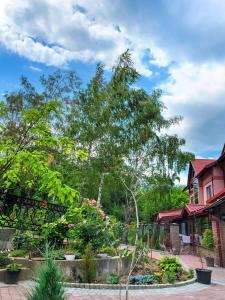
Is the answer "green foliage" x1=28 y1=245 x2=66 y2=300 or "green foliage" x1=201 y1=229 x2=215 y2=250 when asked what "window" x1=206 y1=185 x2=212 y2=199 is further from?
"green foliage" x1=28 y1=245 x2=66 y2=300

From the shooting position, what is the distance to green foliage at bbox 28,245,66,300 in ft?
9.93

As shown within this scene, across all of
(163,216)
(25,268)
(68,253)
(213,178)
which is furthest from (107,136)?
(163,216)

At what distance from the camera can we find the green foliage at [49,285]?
9.93 ft

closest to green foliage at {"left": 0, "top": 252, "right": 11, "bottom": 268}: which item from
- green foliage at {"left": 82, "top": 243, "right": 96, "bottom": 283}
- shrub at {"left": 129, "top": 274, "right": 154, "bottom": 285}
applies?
green foliage at {"left": 82, "top": 243, "right": 96, "bottom": 283}

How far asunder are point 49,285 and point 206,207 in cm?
1399

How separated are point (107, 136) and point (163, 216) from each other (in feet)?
42.6

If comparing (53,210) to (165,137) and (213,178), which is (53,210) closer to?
(165,137)

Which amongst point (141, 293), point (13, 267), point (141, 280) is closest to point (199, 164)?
point (141, 280)

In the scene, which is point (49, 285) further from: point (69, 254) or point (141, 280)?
point (69, 254)

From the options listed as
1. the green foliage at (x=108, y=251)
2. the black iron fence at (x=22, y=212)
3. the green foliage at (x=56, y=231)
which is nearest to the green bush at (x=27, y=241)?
the green foliage at (x=56, y=231)

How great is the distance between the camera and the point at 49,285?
3.09 meters

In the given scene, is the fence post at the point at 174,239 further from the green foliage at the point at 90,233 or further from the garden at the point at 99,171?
the green foliage at the point at 90,233

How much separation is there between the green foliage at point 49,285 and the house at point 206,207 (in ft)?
38.2

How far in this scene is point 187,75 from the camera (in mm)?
11242
